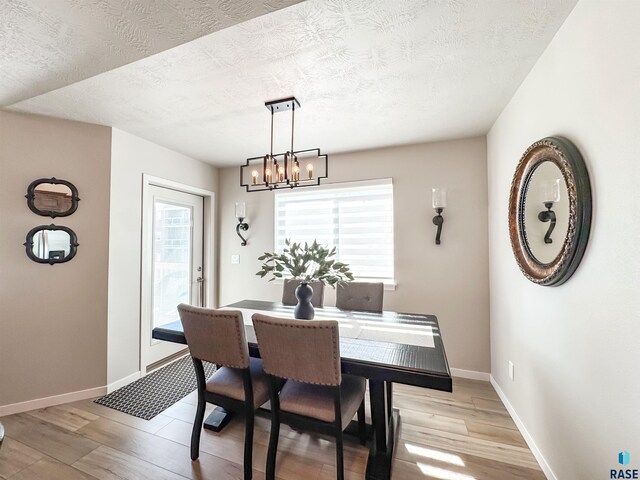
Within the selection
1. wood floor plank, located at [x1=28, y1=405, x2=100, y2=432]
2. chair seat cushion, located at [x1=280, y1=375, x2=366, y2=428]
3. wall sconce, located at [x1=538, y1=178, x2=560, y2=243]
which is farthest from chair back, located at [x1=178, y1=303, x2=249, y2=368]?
wall sconce, located at [x1=538, y1=178, x2=560, y2=243]

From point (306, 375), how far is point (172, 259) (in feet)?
8.52

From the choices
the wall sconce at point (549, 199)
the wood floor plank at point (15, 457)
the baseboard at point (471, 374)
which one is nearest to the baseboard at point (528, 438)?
the baseboard at point (471, 374)

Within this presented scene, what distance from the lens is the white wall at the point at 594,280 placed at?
961mm

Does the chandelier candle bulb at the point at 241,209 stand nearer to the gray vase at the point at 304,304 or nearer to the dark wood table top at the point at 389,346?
the dark wood table top at the point at 389,346

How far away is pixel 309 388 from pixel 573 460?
133 centimetres

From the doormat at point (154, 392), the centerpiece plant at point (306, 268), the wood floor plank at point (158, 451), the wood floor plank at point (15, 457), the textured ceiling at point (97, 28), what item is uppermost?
the textured ceiling at point (97, 28)

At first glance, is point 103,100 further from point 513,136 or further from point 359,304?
point 513,136

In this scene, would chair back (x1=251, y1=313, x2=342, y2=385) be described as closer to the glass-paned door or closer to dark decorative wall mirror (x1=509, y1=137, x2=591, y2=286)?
dark decorative wall mirror (x1=509, y1=137, x2=591, y2=286)

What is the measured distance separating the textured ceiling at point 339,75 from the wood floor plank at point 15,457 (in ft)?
7.94

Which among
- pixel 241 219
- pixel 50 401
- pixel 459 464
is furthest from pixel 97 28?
pixel 459 464

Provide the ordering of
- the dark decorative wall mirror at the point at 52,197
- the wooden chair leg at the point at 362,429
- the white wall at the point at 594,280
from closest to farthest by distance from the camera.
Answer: the white wall at the point at 594,280 → the wooden chair leg at the point at 362,429 → the dark decorative wall mirror at the point at 52,197

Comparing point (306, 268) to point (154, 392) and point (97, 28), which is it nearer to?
point (97, 28)

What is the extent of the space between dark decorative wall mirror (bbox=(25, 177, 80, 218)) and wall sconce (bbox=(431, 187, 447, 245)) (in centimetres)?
328

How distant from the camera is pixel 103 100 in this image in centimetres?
204
